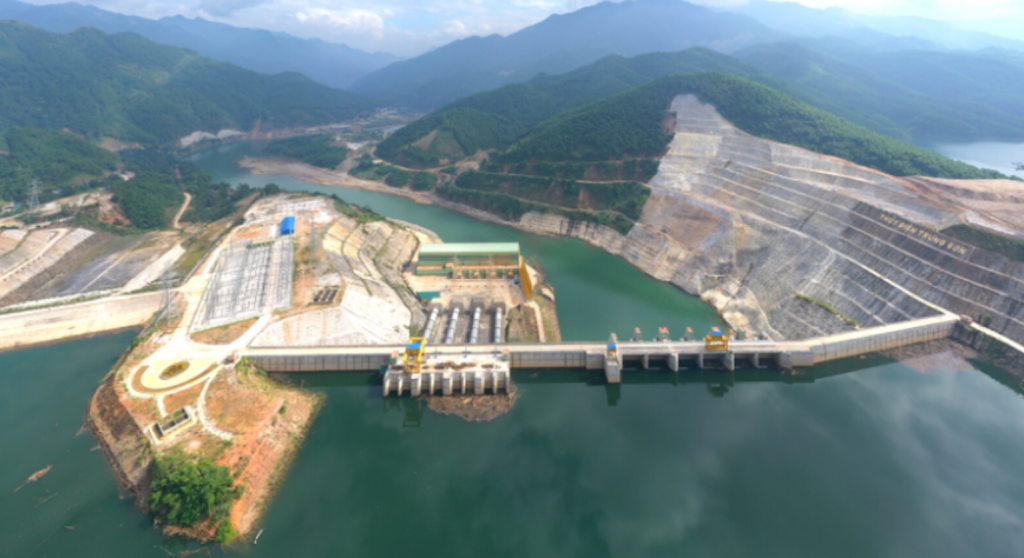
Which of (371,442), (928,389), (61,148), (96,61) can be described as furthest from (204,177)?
(928,389)

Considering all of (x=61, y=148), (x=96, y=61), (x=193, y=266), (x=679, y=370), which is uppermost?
(x=96, y=61)

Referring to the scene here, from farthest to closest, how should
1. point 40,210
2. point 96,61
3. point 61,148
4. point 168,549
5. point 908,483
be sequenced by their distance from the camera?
point 96,61
point 61,148
point 40,210
point 908,483
point 168,549

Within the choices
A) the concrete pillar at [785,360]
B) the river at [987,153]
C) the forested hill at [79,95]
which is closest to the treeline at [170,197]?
the forested hill at [79,95]

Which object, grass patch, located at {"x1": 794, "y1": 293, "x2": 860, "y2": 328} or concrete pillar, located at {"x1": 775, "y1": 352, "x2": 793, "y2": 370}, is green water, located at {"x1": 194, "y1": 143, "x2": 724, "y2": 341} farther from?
grass patch, located at {"x1": 794, "y1": 293, "x2": 860, "y2": 328}

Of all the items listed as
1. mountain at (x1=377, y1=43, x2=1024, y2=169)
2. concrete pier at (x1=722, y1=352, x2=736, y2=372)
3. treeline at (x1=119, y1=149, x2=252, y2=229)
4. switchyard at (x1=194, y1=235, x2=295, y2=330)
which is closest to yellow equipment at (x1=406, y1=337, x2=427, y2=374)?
switchyard at (x1=194, y1=235, x2=295, y2=330)

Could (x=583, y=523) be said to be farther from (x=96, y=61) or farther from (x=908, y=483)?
(x=96, y=61)

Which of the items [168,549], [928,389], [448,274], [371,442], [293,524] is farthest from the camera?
[448,274]

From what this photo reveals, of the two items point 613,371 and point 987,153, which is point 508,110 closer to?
point 613,371
